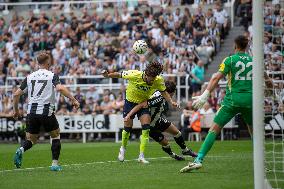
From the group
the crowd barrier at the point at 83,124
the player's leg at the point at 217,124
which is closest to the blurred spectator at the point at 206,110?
the crowd barrier at the point at 83,124

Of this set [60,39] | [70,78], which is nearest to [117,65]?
[70,78]

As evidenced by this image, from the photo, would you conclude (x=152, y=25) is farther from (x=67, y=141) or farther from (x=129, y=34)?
(x=67, y=141)

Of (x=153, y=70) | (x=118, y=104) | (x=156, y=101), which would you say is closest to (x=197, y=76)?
(x=118, y=104)

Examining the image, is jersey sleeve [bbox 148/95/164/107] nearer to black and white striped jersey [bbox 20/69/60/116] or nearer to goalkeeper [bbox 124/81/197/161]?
goalkeeper [bbox 124/81/197/161]

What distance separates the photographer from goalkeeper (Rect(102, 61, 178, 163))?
667 inches

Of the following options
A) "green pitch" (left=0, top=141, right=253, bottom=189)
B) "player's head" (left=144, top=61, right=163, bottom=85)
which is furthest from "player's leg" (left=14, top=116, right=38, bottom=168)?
"player's head" (left=144, top=61, right=163, bottom=85)

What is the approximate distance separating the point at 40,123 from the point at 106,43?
745 inches

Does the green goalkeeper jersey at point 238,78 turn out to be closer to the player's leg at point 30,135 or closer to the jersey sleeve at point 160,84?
the jersey sleeve at point 160,84

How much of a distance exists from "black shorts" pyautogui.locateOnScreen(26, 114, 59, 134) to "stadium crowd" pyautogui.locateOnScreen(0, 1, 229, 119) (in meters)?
15.2

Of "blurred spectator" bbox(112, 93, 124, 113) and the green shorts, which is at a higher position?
the green shorts

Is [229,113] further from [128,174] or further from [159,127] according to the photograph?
[159,127]

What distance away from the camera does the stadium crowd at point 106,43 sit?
31578 mm

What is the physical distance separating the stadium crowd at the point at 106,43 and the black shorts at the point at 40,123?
15230 mm

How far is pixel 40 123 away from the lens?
1549cm
